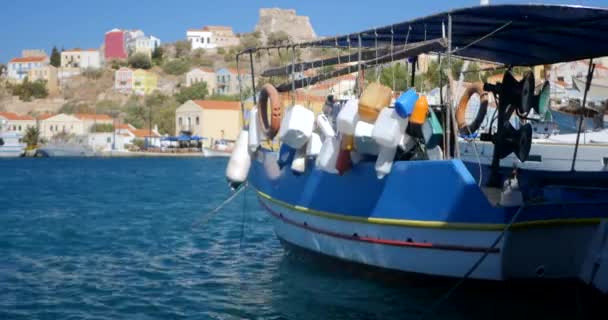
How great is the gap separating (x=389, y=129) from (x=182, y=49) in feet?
593

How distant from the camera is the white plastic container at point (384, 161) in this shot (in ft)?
32.8

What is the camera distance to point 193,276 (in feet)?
42.5

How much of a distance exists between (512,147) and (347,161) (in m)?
2.59

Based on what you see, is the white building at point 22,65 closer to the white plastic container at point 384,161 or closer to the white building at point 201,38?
the white building at point 201,38

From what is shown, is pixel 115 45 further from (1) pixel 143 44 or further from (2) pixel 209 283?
(2) pixel 209 283

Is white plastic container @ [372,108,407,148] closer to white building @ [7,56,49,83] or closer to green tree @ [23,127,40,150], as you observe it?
green tree @ [23,127,40,150]

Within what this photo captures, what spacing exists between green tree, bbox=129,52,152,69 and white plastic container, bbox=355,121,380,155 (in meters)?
A: 166

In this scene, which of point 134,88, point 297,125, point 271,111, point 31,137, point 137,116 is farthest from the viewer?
point 134,88

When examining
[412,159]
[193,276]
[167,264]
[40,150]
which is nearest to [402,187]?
[412,159]

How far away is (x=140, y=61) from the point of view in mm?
172375

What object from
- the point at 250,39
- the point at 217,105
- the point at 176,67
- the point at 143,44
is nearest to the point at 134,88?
the point at 176,67

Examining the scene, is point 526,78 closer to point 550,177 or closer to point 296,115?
point 550,177

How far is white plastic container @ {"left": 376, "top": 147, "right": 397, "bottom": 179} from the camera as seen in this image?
10012 millimetres

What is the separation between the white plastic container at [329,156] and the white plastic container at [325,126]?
0.35 meters
